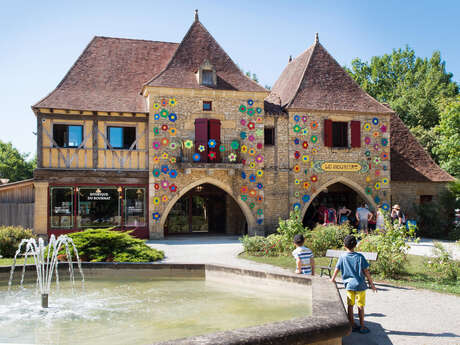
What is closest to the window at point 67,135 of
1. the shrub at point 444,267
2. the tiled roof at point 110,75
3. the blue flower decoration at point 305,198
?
the tiled roof at point 110,75


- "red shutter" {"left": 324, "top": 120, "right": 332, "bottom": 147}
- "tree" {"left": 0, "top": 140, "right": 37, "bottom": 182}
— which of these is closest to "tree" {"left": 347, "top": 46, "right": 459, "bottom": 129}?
"red shutter" {"left": 324, "top": 120, "right": 332, "bottom": 147}

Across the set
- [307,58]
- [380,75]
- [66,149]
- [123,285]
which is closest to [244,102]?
[307,58]

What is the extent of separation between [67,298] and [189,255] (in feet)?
22.0

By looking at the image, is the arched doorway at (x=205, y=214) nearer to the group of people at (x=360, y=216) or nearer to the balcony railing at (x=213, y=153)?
the balcony railing at (x=213, y=153)

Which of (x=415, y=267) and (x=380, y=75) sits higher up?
(x=380, y=75)

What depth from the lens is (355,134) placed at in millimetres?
20438

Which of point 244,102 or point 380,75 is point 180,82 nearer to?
point 244,102

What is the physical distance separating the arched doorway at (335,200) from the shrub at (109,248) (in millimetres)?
10846

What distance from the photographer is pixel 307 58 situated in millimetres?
22188

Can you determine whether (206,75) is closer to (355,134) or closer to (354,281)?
(355,134)

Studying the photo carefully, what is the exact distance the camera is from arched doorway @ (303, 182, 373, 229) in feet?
69.9

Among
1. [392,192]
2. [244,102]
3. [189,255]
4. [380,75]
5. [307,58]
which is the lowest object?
[189,255]

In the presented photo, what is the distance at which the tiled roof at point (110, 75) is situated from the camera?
18.1 meters

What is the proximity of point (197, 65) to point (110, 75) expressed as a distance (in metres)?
3.83
